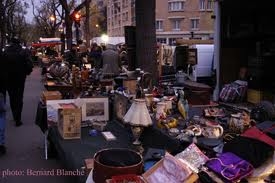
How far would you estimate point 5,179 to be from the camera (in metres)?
6.28

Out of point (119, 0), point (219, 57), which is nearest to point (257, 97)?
point (219, 57)

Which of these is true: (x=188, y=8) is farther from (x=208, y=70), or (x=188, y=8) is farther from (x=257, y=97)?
(x=257, y=97)

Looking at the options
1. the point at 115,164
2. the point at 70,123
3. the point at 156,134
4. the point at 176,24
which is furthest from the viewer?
the point at 176,24

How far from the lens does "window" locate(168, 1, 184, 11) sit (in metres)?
72.8

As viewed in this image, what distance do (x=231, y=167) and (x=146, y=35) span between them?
5841 mm

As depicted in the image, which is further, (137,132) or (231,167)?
(137,132)

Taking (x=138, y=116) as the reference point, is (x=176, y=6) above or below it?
above

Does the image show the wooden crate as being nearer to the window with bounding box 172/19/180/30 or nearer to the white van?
the white van

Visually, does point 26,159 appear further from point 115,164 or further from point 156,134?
point 115,164

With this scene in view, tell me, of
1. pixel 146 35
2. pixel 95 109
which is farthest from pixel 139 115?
pixel 146 35

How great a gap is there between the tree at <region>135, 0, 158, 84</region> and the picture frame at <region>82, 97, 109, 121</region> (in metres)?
2.10

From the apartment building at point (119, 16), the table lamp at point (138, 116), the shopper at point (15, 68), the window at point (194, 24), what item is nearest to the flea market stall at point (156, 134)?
the table lamp at point (138, 116)

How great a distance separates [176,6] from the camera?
7306cm

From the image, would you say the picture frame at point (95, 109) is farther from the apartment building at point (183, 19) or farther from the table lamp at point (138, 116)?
the apartment building at point (183, 19)
